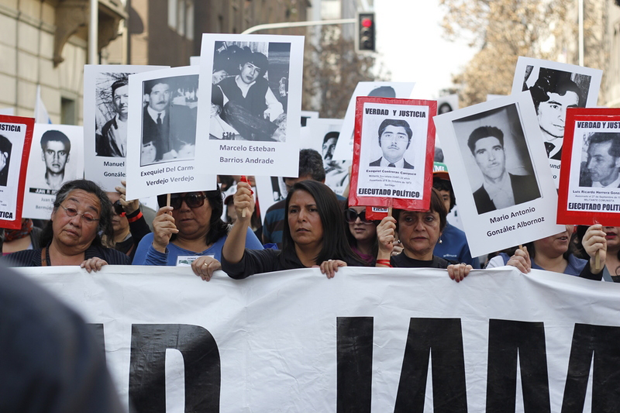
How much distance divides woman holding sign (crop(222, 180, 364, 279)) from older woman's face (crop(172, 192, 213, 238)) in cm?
40

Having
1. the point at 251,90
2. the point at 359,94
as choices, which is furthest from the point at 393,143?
the point at 359,94

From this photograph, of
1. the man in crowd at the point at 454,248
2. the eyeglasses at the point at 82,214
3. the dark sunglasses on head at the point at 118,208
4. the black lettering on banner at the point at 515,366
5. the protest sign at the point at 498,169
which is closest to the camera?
the black lettering on banner at the point at 515,366

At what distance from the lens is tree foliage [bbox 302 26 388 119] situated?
43.6 metres

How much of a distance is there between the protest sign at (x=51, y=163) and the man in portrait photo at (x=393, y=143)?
2563mm

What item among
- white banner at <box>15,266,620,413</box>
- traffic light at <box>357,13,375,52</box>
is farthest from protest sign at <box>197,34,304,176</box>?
traffic light at <box>357,13,375,52</box>

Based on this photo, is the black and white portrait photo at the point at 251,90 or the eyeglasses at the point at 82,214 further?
the eyeglasses at the point at 82,214

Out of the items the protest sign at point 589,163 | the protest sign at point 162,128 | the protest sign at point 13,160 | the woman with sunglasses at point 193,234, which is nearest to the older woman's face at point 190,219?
the woman with sunglasses at point 193,234

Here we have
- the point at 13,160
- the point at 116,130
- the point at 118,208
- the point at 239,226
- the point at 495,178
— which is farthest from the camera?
the point at 118,208

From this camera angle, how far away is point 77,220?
4.06 m

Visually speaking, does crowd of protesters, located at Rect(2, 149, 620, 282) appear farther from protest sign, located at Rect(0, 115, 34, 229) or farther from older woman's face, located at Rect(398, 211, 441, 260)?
protest sign, located at Rect(0, 115, 34, 229)

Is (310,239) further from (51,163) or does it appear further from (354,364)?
(51,163)

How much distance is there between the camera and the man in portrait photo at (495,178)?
3994 mm

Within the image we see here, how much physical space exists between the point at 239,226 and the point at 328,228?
1.79 feet

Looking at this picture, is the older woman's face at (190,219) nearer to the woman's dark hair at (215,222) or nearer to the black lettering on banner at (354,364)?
the woman's dark hair at (215,222)
